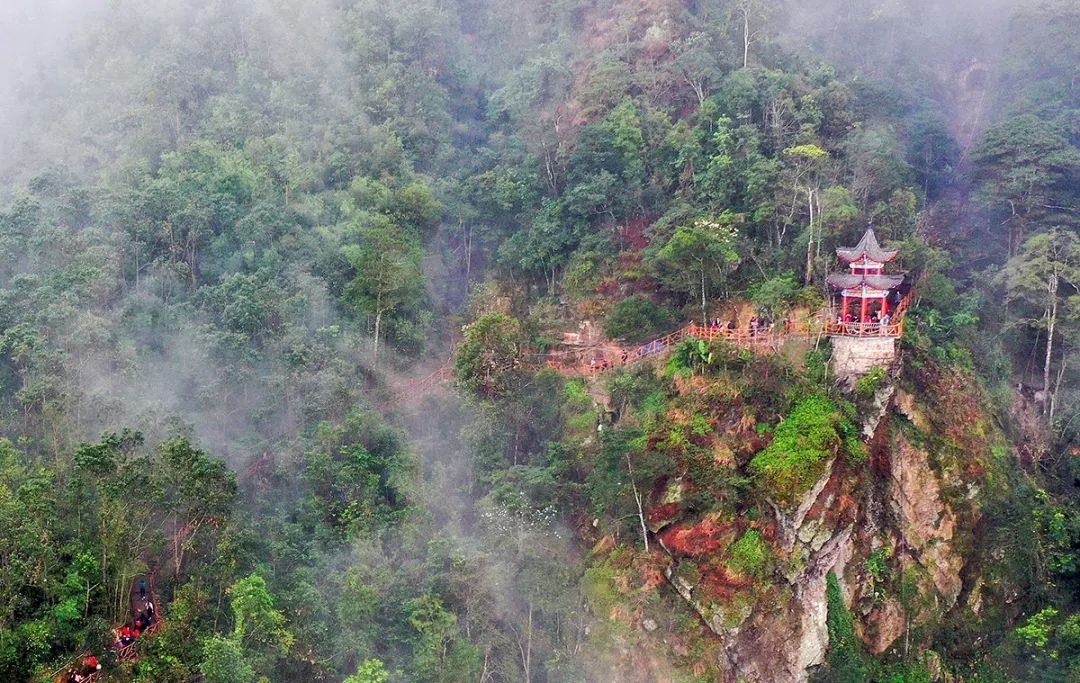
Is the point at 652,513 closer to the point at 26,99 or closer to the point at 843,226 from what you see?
the point at 843,226

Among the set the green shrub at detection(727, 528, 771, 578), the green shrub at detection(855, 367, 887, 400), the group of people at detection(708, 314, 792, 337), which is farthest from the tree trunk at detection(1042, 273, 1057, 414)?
the green shrub at detection(727, 528, 771, 578)

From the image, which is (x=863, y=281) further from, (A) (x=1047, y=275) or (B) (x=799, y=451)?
(A) (x=1047, y=275)

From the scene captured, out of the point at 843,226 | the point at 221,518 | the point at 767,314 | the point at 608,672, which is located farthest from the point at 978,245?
the point at 221,518

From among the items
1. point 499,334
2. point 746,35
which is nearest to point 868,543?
point 499,334

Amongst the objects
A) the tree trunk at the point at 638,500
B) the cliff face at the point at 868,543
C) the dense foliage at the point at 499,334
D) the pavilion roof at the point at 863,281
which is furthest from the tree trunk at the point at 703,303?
the tree trunk at the point at 638,500

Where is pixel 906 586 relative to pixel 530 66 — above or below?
below

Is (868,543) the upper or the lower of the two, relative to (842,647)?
upper
